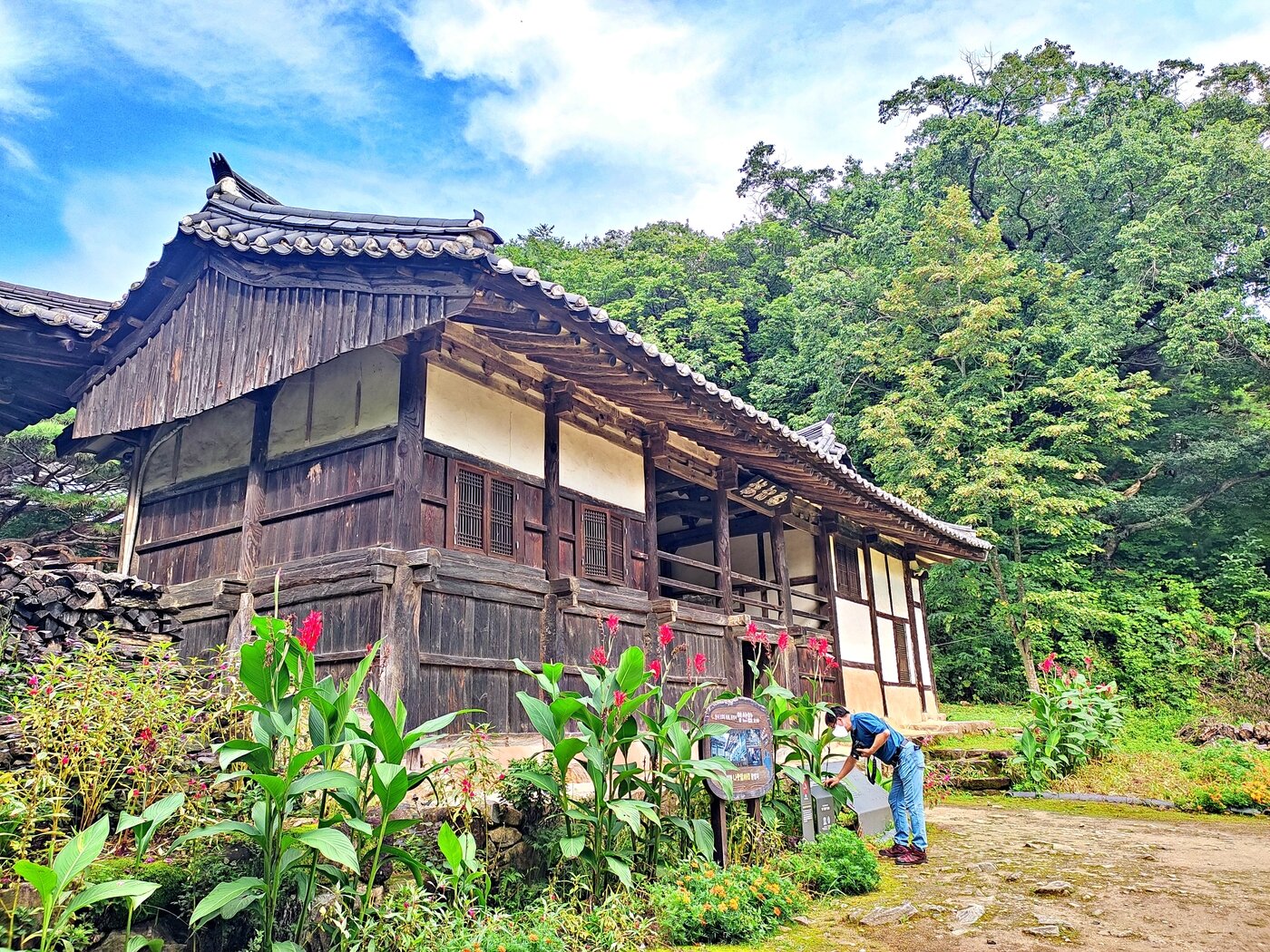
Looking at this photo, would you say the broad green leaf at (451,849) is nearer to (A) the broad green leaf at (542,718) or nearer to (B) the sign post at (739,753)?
(A) the broad green leaf at (542,718)

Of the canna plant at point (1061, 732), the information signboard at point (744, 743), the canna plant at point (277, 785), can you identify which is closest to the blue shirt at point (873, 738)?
the information signboard at point (744, 743)

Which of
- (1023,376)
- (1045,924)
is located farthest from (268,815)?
(1023,376)

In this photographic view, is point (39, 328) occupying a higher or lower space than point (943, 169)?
lower

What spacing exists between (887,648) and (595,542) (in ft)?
27.9

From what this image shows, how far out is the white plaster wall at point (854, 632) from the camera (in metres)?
13.3

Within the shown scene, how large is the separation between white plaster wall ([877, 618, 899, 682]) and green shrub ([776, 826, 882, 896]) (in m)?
9.15

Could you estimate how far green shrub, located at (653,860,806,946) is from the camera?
4.38 metres

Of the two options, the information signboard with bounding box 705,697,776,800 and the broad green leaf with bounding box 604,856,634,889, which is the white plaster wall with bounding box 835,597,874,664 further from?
the broad green leaf with bounding box 604,856,634,889

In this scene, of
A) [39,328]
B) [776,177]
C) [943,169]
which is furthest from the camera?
[776,177]

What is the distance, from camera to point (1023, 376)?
Answer: 21797 mm

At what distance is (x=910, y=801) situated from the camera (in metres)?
6.49

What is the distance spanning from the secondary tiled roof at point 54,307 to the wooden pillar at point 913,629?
13.8m

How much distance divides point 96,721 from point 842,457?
14757 mm

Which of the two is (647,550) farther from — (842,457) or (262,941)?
(842,457)
